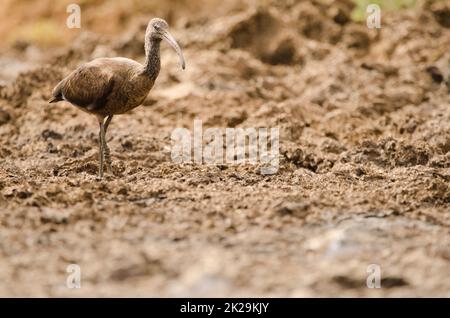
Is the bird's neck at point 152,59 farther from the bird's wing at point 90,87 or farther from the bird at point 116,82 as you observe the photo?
the bird's wing at point 90,87

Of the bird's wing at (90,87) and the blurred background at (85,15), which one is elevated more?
the blurred background at (85,15)

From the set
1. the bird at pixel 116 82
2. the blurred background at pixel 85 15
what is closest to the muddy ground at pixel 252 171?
the bird at pixel 116 82

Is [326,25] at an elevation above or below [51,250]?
above

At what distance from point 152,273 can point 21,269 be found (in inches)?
34.8

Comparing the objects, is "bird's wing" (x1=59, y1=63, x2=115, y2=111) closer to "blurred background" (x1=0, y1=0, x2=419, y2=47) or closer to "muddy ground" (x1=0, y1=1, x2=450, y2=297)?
"muddy ground" (x1=0, y1=1, x2=450, y2=297)

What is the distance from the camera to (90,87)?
8.61 meters

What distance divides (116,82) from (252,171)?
1.66m

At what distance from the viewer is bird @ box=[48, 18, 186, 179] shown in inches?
334

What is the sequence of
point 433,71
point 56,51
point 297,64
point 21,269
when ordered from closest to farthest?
point 21,269
point 433,71
point 297,64
point 56,51

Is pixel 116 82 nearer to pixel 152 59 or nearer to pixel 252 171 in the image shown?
pixel 152 59

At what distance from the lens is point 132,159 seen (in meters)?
9.83

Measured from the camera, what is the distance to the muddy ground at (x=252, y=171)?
565 centimetres
